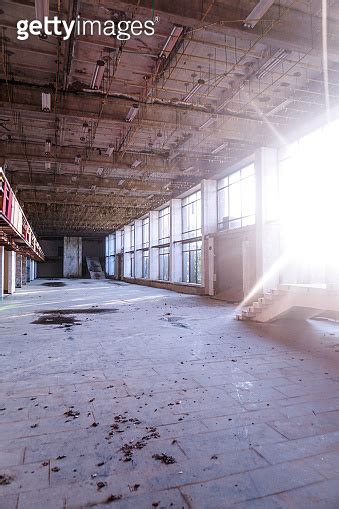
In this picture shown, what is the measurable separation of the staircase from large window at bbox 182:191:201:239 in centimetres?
1140

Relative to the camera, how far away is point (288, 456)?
296cm

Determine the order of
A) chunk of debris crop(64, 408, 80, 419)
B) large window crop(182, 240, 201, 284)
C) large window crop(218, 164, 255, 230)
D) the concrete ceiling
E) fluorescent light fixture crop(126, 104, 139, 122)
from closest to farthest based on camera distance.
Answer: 1. chunk of debris crop(64, 408, 80, 419)
2. the concrete ceiling
3. fluorescent light fixture crop(126, 104, 139, 122)
4. large window crop(218, 164, 255, 230)
5. large window crop(182, 240, 201, 284)

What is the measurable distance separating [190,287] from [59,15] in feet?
53.1

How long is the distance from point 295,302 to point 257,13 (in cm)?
642

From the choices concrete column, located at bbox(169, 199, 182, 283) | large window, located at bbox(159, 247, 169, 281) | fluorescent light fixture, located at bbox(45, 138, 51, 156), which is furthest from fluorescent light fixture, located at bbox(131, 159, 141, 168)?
large window, located at bbox(159, 247, 169, 281)

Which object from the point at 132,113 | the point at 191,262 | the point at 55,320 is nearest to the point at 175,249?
the point at 191,262

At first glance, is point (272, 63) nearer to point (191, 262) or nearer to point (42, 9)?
point (42, 9)

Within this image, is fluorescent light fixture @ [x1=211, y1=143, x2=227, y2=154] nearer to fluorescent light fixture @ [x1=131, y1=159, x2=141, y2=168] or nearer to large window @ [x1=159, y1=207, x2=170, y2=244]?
fluorescent light fixture @ [x1=131, y1=159, x2=141, y2=168]

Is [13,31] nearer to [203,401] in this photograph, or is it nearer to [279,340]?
[203,401]

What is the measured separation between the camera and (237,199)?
1772 centimetres

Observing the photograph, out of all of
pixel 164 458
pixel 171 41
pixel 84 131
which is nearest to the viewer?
pixel 164 458

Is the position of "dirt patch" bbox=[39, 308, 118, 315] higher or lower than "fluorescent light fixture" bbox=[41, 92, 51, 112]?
lower

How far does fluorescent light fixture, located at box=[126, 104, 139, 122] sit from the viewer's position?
1040 cm

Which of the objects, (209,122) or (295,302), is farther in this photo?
(209,122)
